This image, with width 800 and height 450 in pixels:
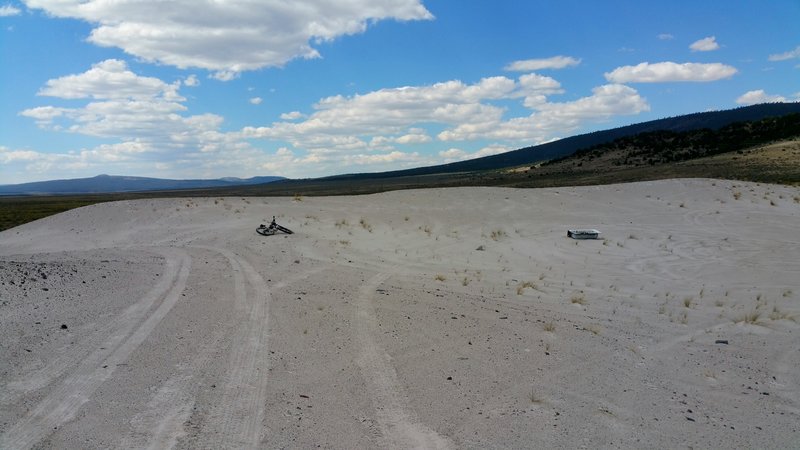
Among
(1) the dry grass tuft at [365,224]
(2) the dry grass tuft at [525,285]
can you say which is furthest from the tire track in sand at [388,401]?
(1) the dry grass tuft at [365,224]

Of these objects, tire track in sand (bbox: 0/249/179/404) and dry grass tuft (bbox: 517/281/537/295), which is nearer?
tire track in sand (bbox: 0/249/179/404)

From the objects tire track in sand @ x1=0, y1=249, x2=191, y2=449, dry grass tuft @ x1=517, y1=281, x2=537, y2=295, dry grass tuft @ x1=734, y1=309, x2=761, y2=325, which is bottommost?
dry grass tuft @ x1=734, y1=309, x2=761, y2=325

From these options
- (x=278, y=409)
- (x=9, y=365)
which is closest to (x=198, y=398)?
(x=278, y=409)

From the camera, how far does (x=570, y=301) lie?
418 inches

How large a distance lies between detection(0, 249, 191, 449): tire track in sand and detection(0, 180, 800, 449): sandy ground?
24 mm

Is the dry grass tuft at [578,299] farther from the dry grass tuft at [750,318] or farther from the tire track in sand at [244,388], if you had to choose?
the tire track in sand at [244,388]

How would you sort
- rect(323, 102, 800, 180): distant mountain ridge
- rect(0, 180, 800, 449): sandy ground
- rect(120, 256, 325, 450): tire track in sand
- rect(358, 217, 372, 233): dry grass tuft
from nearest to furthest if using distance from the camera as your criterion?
rect(120, 256, 325, 450): tire track in sand < rect(0, 180, 800, 449): sandy ground < rect(358, 217, 372, 233): dry grass tuft < rect(323, 102, 800, 180): distant mountain ridge

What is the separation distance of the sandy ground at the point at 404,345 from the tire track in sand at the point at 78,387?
0.02 metres

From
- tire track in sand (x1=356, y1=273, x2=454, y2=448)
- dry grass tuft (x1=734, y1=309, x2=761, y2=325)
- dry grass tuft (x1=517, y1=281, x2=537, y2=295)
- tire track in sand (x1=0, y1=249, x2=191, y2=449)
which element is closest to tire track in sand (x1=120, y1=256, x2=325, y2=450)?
tire track in sand (x1=0, y1=249, x2=191, y2=449)

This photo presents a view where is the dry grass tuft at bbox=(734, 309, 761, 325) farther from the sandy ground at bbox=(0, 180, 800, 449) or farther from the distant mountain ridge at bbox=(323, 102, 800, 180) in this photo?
the distant mountain ridge at bbox=(323, 102, 800, 180)

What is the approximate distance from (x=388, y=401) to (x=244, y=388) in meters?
1.52

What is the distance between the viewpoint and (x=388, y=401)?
5.74 m

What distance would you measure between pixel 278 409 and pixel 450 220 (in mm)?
17866

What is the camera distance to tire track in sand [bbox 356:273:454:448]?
4.94 meters
